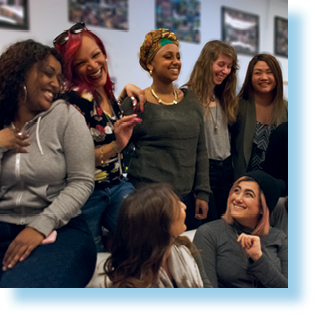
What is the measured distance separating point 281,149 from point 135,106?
722 mm

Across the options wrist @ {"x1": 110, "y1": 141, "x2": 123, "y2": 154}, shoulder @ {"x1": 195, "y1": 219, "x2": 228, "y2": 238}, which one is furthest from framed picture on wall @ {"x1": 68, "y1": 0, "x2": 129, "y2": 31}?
shoulder @ {"x1": 195, "y1": 219, "x2": 228, "y2": 238}

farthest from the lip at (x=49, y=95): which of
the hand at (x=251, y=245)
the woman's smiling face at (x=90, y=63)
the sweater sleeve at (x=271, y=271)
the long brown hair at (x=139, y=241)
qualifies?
the sweater sleeve at (x=271, y=271)

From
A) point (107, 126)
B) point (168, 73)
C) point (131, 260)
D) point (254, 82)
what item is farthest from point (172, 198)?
point (254, 82)

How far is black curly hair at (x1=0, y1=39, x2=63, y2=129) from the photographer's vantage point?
1.49 metres

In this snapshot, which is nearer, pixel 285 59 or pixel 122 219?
pixel 122 219

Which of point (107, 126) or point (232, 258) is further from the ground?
point (107, 126)

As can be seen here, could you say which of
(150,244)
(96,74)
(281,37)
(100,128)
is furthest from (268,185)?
(96,74)

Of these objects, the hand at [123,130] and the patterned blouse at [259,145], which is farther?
the patterned blouse at [259,145]

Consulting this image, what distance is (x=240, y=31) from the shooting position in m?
1.75

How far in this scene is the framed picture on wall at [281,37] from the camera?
1781mm

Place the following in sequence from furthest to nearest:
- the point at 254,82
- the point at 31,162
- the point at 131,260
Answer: the point at 254,82, the point at 131,260, the point at 31,162

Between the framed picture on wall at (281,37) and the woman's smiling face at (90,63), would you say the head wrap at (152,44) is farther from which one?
the framed picture on wall at (281,37)

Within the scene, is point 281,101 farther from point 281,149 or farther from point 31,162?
point 31,162

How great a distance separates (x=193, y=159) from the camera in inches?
66.0
